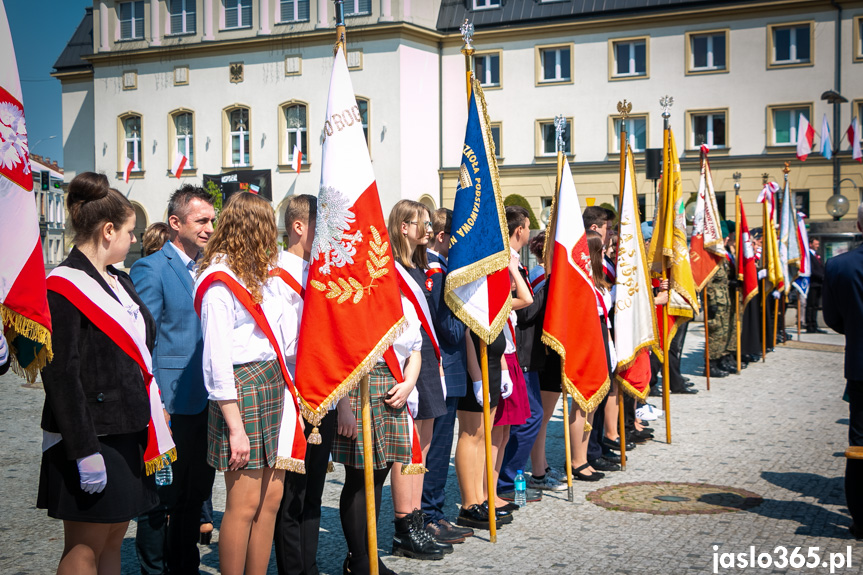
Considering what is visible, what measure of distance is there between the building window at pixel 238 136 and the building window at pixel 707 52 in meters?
20.8

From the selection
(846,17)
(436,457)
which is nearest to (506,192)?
(846,17)

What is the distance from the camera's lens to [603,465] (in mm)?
8695

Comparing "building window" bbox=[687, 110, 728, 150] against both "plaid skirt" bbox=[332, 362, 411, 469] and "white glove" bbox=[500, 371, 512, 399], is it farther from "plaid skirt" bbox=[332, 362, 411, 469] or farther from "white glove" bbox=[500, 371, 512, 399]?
"plaid skirt" bbox=[332, 362, 411, 469]

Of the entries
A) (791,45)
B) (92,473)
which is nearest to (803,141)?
(791,45)

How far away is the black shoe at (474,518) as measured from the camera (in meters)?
6.62

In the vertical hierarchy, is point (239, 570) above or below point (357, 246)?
below

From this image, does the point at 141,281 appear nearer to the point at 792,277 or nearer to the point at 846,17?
the point at 792,277

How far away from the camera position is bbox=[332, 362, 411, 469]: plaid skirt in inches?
206

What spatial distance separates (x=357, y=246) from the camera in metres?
4.92

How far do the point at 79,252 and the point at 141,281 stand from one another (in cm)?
114

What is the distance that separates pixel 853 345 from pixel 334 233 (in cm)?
374

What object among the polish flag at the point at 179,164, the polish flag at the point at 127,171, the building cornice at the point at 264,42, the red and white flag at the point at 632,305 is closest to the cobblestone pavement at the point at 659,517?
the red and white flag at the point at 632,305

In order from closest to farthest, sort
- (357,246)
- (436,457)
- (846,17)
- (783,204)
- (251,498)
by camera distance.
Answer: (251,498), (357,246), (436,457), (783,204), (846,17)

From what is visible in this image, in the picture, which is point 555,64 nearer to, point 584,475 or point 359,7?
point 359,7
